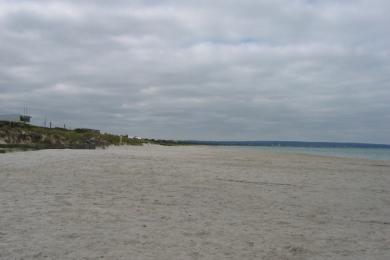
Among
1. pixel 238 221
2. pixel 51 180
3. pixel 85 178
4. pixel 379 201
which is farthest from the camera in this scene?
pixel 85 178

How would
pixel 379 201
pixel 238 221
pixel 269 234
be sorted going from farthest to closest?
pixel 379 201
pixel 238 221
pixel 269 234

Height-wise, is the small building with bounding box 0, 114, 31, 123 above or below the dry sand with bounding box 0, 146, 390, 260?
above

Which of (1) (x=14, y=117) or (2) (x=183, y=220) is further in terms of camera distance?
(1) (x=14, y=117)

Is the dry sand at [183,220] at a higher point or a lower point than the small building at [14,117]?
lower

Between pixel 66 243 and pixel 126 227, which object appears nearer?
pixel 66 243

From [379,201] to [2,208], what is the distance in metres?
9.63

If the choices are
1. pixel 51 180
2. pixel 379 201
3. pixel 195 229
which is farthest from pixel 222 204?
→ pixel 51 180

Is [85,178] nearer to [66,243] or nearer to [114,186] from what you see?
[114,186]

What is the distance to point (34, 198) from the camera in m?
10.1

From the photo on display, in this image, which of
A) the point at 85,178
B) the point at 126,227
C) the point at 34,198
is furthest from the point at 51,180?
the point at 126,227

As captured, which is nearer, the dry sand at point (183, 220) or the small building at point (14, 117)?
the dry sand at point (183, 220)

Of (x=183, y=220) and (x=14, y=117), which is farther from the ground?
(x=14, y=117)

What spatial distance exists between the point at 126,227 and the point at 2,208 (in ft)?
9.30

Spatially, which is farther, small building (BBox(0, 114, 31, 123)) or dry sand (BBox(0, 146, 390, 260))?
small building (BBox(0, 114, 31, 123))
